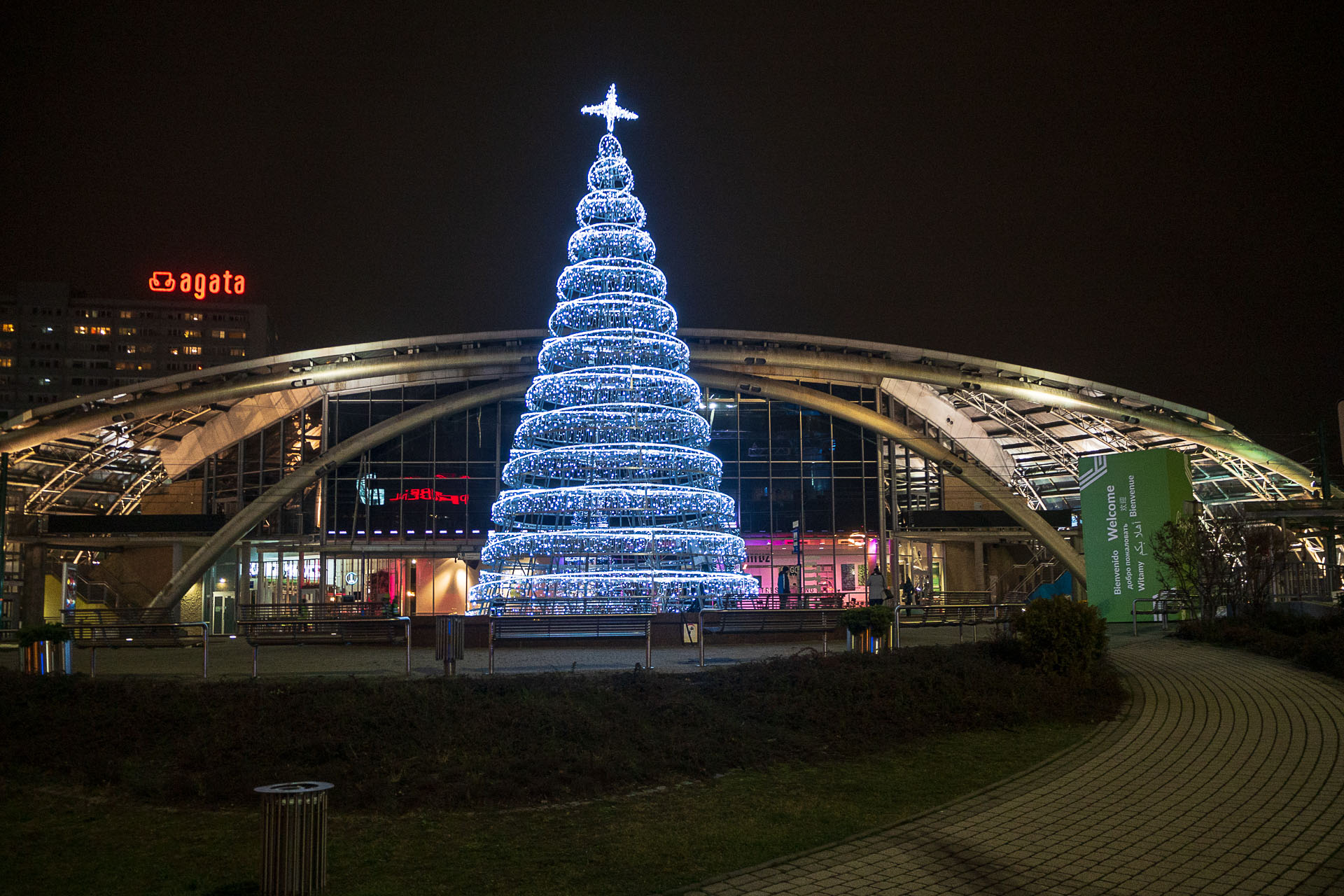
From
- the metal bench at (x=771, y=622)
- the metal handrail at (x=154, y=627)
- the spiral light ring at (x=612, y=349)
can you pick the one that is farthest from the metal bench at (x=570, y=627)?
the spiral light ring at (x=612, y=349)

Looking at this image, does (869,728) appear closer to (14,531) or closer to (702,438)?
(702,438)

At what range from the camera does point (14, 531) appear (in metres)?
39.1

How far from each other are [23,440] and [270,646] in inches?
798

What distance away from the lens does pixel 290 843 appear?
580cm

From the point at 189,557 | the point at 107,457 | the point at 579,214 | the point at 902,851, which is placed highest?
the point at 579,214

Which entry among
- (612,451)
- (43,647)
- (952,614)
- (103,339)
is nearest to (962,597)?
(952,614)

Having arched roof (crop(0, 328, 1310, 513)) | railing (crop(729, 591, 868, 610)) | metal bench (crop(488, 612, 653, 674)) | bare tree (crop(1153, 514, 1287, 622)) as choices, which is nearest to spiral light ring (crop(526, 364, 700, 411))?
railing (crop(729, 591, 868, 610))

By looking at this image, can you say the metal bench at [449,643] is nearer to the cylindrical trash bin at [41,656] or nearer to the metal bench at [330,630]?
the metal bench at [330,630]

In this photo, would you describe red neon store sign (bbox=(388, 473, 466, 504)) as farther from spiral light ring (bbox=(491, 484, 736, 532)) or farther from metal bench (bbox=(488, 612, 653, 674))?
metal bench (bbox=(488, 612, 653, 674))

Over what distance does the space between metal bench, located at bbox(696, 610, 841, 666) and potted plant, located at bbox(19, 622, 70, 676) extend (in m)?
10.00

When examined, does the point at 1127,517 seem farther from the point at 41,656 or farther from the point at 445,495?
the point at 445,495

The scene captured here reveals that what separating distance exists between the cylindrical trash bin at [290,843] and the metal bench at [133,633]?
9.64m

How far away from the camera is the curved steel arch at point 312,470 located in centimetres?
3875

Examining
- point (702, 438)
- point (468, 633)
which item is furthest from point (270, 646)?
point (702, 438)
